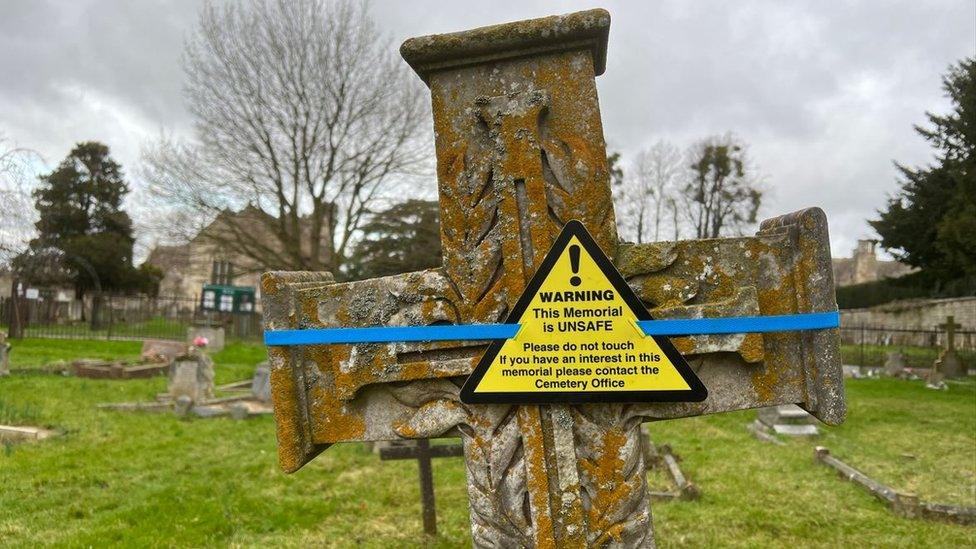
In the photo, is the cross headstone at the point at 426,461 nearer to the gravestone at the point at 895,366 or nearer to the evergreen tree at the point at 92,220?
the gravestone at the point at 895,366

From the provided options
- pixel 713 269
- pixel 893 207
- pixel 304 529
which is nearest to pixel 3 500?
pixel 304 529

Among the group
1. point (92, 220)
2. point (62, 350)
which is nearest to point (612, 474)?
point (62, 350)

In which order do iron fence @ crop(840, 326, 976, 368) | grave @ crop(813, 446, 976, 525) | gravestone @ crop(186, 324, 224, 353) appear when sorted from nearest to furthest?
grave @ crop(813, 446, 976, 525), iron fence @ crop(840, 326, 976, 368), gravestone @ crop(186, 324, 224, 353)

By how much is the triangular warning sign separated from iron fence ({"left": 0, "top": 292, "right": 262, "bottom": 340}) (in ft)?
84.7

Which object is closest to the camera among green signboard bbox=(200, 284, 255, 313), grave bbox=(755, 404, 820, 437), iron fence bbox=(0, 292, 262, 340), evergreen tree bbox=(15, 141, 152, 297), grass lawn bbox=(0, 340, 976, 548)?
grass lawn bbox=(0, 340, 976, 548)

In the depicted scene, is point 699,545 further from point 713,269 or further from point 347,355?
point 347,355

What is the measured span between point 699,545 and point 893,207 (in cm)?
2135

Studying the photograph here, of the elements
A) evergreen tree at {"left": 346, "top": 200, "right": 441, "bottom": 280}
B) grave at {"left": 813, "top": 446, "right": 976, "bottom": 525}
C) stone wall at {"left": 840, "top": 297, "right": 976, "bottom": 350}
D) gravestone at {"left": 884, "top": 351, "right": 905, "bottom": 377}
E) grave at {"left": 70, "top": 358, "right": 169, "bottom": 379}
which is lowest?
grave at {"left": 813, "top": 446, "right": 976, "bottom": 525}

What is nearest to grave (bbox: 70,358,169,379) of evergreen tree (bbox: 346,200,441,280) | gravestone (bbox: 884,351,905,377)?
evergreen tree (bbox: 346,200,441,280)

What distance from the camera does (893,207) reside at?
22297mm

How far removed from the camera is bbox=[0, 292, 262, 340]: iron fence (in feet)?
82.9

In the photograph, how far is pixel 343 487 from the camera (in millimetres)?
7047

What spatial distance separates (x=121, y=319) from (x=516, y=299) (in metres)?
30.0

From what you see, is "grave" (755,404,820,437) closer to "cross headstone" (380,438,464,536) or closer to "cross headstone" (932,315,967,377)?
"cross headstone" (380,438,464,536)
